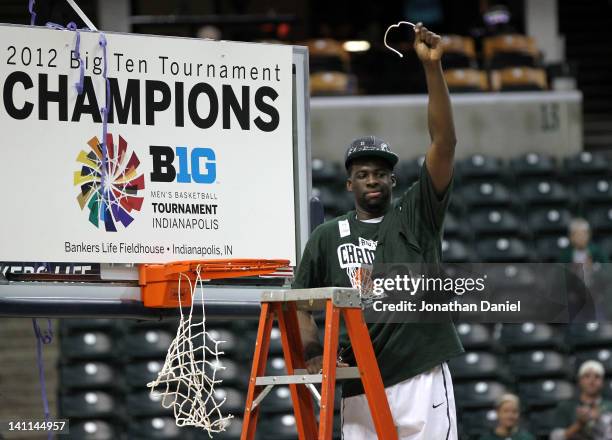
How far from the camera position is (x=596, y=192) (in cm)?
1388

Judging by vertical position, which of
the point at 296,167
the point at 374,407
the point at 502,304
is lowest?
the point at 374,407

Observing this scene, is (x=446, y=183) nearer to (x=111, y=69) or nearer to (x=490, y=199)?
(x=111, y=69)

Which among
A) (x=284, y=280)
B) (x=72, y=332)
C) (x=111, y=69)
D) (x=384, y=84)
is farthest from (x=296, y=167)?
(x=384, y=84)

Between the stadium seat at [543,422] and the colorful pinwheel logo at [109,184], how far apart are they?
21.0 feet

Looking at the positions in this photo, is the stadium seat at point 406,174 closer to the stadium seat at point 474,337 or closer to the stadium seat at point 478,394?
the stadium seat at point 474,337

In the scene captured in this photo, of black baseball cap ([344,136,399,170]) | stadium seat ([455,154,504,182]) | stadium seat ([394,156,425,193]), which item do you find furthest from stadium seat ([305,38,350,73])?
black baseball cap ([344,136,399,170])

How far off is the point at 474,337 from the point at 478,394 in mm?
696

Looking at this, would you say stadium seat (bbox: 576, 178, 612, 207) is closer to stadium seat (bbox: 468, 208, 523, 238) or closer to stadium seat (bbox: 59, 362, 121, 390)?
stadium seat (bbox: 468, 208, 523, 238)

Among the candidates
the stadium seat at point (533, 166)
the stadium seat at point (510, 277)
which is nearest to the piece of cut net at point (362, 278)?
the stadium seat at point (510, 277)

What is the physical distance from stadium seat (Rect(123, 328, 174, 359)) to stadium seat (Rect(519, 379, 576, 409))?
351 cm

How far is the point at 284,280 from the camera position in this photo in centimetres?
577

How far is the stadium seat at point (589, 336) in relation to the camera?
39.8 feet

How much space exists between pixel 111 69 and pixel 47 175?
0.58 metres

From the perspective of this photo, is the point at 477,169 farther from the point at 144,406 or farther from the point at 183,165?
the point at 183,165
